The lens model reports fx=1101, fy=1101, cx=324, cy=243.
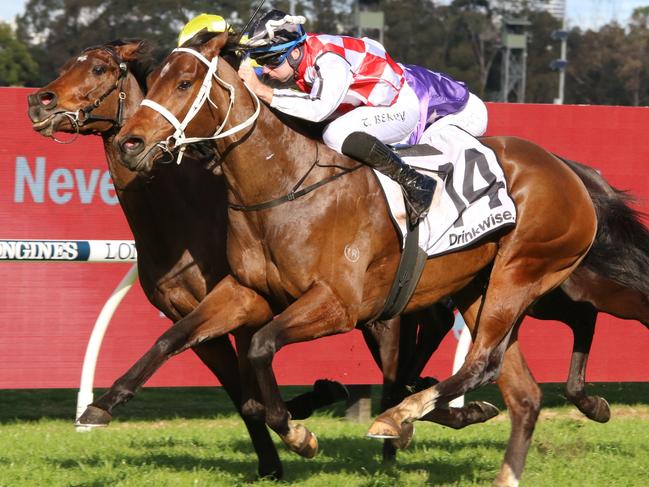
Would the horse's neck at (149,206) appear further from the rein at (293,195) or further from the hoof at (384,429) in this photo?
the hoof at (384,429)

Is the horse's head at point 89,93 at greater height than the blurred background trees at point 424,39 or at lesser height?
greater

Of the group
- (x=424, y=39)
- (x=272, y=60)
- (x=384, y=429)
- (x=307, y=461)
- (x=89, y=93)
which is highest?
(x=272, y=60)

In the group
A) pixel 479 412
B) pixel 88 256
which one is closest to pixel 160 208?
pixel 88 256

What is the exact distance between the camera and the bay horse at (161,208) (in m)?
4.73

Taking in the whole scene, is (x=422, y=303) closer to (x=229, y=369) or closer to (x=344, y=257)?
(x=344, y=257)

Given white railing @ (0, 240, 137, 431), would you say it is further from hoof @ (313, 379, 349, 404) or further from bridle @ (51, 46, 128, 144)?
hoof @ (313, 379, 349, 404)

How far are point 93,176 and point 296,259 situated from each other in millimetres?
2607

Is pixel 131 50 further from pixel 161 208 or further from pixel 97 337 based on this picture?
pixel 97 337

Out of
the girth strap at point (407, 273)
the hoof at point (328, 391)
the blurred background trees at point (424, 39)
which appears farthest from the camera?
the blurred background trees at point (424, 39)

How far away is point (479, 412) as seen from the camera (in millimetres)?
4922

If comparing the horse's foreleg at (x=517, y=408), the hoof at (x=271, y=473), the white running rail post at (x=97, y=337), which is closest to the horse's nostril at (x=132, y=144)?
the hoof at (x=271, y=473)

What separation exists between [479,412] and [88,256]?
231 cm

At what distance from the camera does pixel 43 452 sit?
5.31m

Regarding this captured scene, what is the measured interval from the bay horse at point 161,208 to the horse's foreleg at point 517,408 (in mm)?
121
